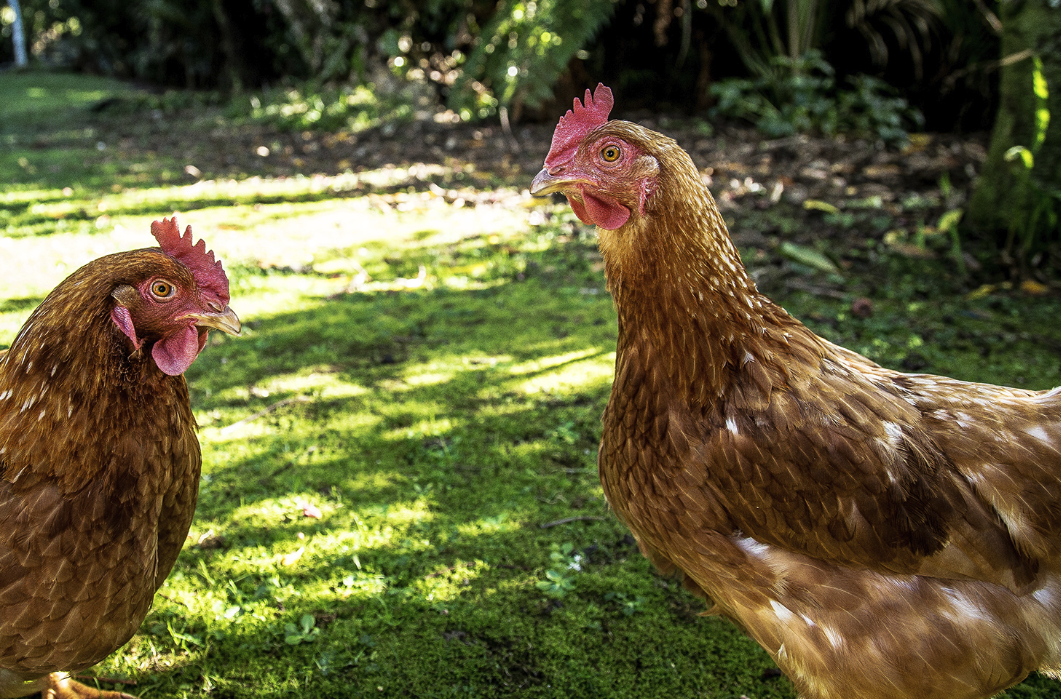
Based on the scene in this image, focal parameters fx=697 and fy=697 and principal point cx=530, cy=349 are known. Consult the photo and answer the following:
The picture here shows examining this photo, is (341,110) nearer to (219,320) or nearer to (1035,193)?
(1035,193)

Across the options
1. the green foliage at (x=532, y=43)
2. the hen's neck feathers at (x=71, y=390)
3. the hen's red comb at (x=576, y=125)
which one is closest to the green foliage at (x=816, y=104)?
the green foliage at (x=532, y=43)

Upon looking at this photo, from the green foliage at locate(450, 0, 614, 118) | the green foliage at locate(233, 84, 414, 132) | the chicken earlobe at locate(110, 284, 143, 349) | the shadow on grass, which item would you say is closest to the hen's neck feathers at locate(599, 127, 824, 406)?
the shadow on grass

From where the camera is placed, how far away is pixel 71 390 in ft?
6.32

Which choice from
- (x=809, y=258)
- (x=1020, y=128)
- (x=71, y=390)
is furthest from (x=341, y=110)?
(x=71, y=390)

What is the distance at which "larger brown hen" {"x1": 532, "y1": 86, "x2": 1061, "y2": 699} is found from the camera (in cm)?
188

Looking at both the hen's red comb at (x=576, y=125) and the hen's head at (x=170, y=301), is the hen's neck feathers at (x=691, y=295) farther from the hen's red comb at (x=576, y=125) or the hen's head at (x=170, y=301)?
the hen's head at (x=170, y=301)

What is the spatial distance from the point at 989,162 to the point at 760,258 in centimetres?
174

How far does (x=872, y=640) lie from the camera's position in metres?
1.86

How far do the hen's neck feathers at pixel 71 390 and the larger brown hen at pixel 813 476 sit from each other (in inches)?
50.8

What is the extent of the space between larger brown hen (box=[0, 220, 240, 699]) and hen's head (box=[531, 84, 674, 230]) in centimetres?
108

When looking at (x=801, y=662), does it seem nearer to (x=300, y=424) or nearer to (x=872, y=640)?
(x=872, y=640)

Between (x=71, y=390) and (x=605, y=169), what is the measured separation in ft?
5.30

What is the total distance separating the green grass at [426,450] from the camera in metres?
2.45

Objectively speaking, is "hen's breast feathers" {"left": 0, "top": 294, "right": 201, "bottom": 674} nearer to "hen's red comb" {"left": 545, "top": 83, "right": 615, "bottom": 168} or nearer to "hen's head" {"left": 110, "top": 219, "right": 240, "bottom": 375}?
"hen's head" {"left": 110, "top": 219, "right": 240, "bottom": 375}
